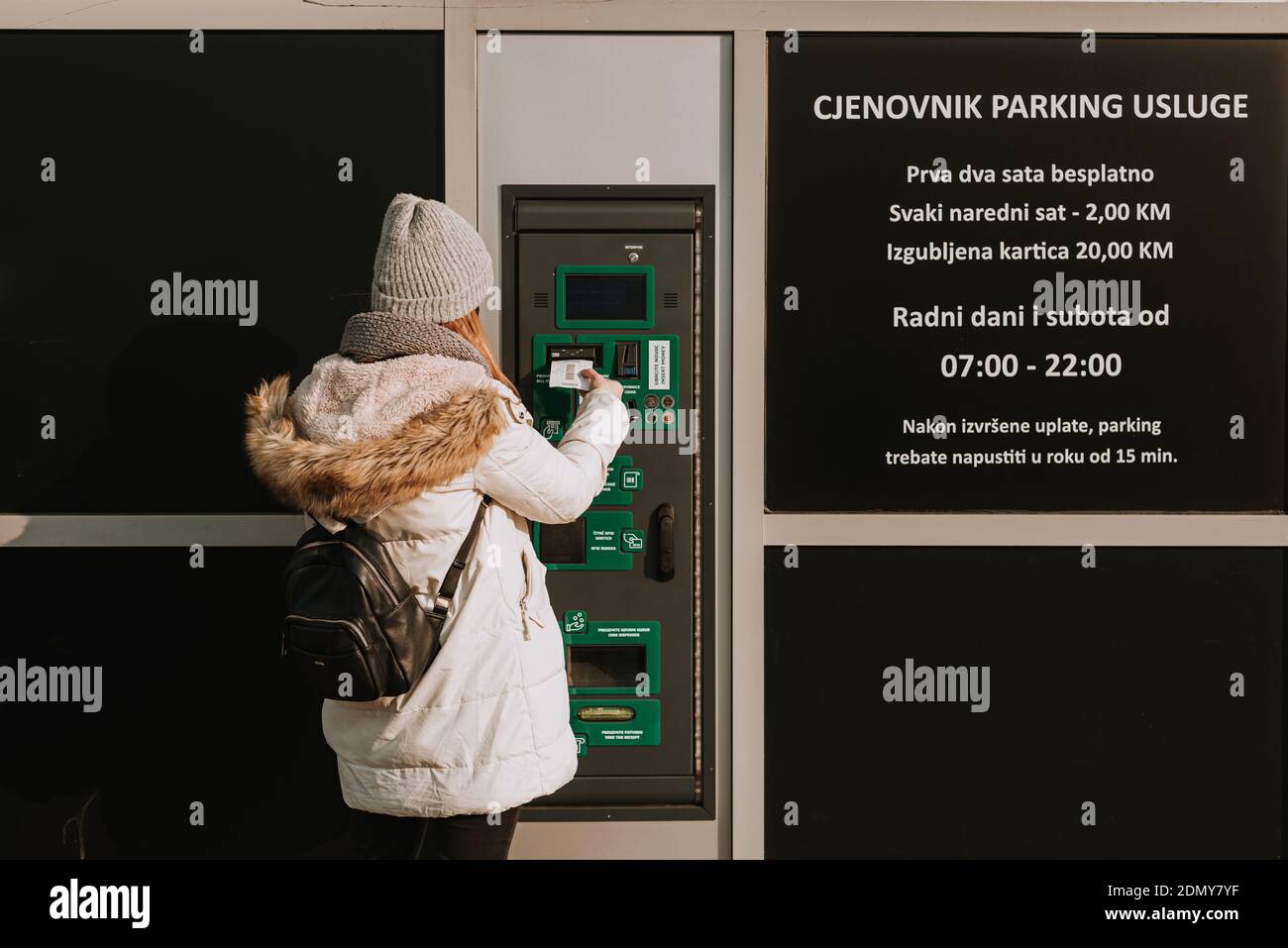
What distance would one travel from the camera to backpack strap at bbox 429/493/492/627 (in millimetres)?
1903

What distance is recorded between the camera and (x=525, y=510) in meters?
1.97

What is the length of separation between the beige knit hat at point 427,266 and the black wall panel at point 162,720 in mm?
1239

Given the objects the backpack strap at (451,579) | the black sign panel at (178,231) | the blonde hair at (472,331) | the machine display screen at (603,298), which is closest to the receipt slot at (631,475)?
the machine display screen at (603,298)

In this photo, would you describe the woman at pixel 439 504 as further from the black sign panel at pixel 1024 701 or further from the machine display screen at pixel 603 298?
the black sign panel at pixel 1024 701

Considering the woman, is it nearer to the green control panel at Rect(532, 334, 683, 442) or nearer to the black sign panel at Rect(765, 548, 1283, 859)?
the green control panel at Rect(532, 334, 683, 442)

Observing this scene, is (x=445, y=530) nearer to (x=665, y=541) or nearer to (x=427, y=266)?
(x=427, y=266)

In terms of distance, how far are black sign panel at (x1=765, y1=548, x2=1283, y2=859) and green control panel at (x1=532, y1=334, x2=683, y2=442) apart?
23.5 inches

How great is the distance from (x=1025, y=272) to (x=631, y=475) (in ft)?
4.37

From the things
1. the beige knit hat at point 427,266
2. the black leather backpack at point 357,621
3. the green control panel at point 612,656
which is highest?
the beige knit hat at point 427,266

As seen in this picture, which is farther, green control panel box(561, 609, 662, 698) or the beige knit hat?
green control panel box(561, 609, 662, 698)

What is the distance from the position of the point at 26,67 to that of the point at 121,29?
31 centimetres

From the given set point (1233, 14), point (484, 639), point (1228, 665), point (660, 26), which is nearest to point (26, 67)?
point (660, 26)

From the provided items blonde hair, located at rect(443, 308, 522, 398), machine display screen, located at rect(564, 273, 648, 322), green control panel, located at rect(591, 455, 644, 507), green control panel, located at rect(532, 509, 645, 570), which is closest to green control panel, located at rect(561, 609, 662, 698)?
green control panel, located at rect(532, 509, 645, 570)

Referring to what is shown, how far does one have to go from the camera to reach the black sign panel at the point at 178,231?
9.10 feet
